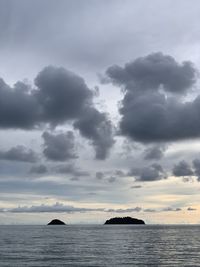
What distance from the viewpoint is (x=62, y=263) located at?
3656 inches

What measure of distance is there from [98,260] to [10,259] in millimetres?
20183

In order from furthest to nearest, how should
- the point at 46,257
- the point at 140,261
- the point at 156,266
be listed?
the point at 46,257 < the point at 140,261 < the point at 156,266

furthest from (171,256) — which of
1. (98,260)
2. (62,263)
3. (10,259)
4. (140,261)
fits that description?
(10,259)

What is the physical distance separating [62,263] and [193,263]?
27957 millimetres

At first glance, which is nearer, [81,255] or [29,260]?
[29,260]

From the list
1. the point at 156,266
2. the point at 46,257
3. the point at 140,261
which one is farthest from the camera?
the point at 46,257

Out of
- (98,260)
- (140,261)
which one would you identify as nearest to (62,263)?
(98,260)

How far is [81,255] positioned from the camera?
11069 cm

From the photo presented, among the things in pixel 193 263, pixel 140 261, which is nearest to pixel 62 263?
pixel 140 261

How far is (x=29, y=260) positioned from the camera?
98.2 m

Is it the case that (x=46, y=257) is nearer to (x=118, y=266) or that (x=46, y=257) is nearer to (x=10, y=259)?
(x=10, y=259)

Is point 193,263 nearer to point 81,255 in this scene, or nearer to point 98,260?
point 98,260

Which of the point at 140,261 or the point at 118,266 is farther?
the point at 140,261

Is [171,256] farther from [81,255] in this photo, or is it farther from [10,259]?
[10,259]
